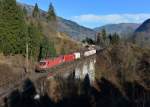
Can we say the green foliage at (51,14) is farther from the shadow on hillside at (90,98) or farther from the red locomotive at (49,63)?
the red locomotive at (49,63)

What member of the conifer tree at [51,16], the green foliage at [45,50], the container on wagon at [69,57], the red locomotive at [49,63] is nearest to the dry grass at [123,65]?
the container on wagon at [69,57]

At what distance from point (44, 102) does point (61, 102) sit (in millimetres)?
6971

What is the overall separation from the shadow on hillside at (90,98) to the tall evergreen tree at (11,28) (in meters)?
16.2

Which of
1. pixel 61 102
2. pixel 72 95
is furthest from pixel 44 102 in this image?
pixel 72 95

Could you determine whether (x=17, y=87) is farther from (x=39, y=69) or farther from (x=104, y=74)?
(x=104, y=74)

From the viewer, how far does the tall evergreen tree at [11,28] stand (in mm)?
91000

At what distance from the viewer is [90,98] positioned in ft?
267

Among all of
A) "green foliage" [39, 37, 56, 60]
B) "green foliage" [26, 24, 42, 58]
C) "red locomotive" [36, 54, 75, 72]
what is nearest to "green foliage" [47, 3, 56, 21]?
"green foliage" [39, 37, 56, 60]

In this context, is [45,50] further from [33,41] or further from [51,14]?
[51,14]

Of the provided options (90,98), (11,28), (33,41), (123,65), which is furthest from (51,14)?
(90,98)

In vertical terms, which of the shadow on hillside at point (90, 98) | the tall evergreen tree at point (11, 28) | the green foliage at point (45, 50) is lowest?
the shadow on hillside at point (90, 98)

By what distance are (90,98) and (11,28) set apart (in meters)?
23.5

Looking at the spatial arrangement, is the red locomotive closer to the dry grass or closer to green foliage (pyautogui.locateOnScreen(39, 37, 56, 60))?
green foliage (pyautogui.locateOnScreen(39, 37, 56, 60))

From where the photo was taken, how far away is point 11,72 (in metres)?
80.5
